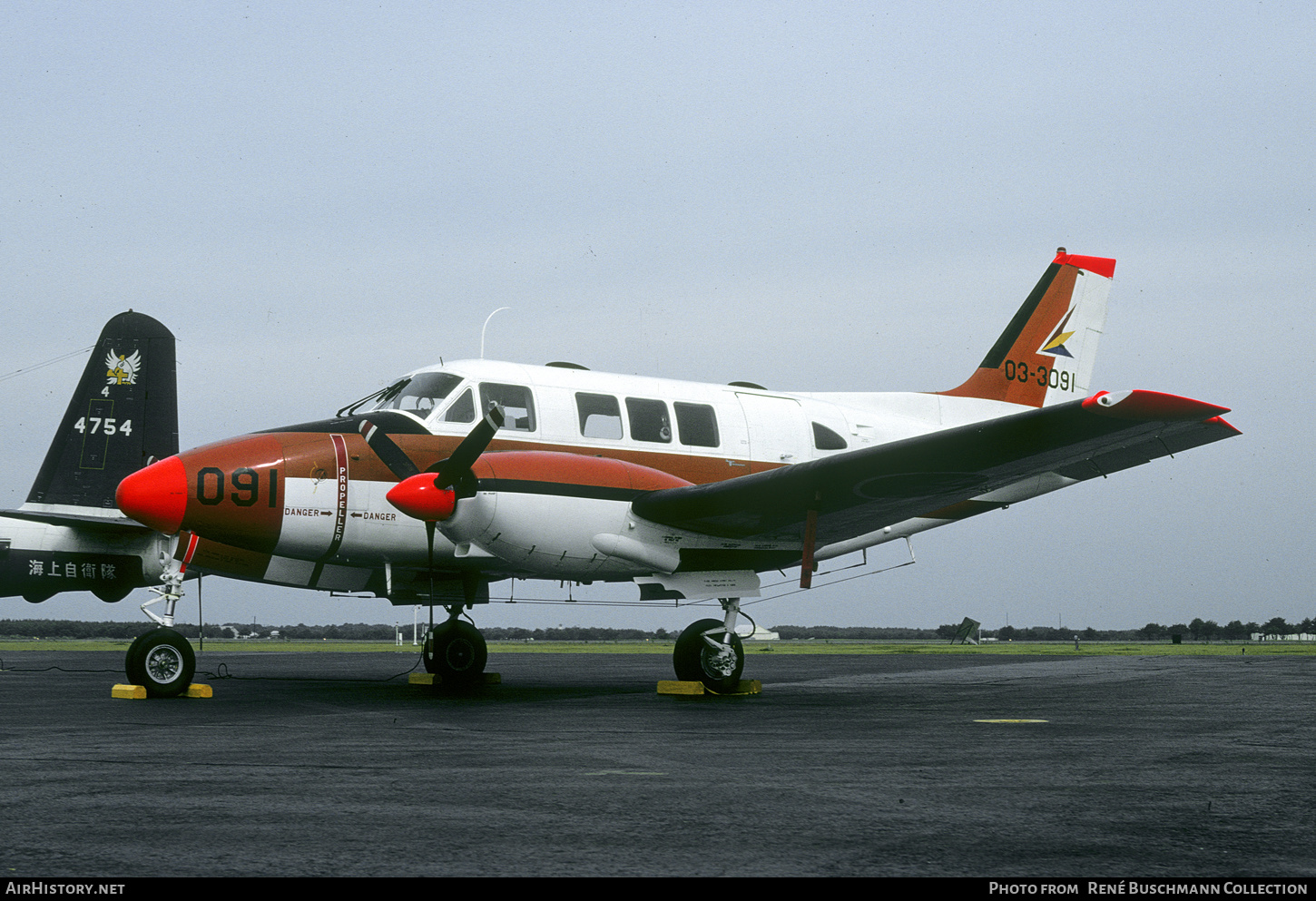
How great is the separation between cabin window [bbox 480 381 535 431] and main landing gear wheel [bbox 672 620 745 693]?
3616 mm

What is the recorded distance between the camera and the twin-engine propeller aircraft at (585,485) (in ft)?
43.0

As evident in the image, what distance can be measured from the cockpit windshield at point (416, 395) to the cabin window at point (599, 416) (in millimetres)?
1783

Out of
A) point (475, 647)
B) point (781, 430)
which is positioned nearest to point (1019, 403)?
point (781, 430)

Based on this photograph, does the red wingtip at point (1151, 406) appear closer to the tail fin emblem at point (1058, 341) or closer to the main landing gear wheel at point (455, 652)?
the tail fin emblem at point (1058, 341)

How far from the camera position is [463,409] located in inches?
585

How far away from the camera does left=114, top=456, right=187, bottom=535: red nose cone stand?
13.0 m

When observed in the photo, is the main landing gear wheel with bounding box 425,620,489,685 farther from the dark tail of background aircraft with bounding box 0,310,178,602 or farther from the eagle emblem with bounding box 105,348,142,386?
the eagle emblem with bounding box 105,348,142,386

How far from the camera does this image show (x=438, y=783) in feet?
22.2

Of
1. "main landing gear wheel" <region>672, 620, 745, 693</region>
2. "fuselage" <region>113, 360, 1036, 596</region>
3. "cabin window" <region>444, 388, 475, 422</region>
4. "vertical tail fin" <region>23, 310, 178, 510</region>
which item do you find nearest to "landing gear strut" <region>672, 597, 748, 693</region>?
"main landing gear wheel" <region>672, 620, 745, 693</region>

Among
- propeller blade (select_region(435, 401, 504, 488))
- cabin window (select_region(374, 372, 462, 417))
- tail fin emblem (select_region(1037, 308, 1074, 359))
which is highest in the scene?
tail fin emblem (select_region(1037, 308, 1074, 359))

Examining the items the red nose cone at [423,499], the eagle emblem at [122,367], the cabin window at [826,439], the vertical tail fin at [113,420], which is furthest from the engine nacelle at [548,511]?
the eagle emblem at [122,367]

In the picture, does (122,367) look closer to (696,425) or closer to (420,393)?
(420,393)
